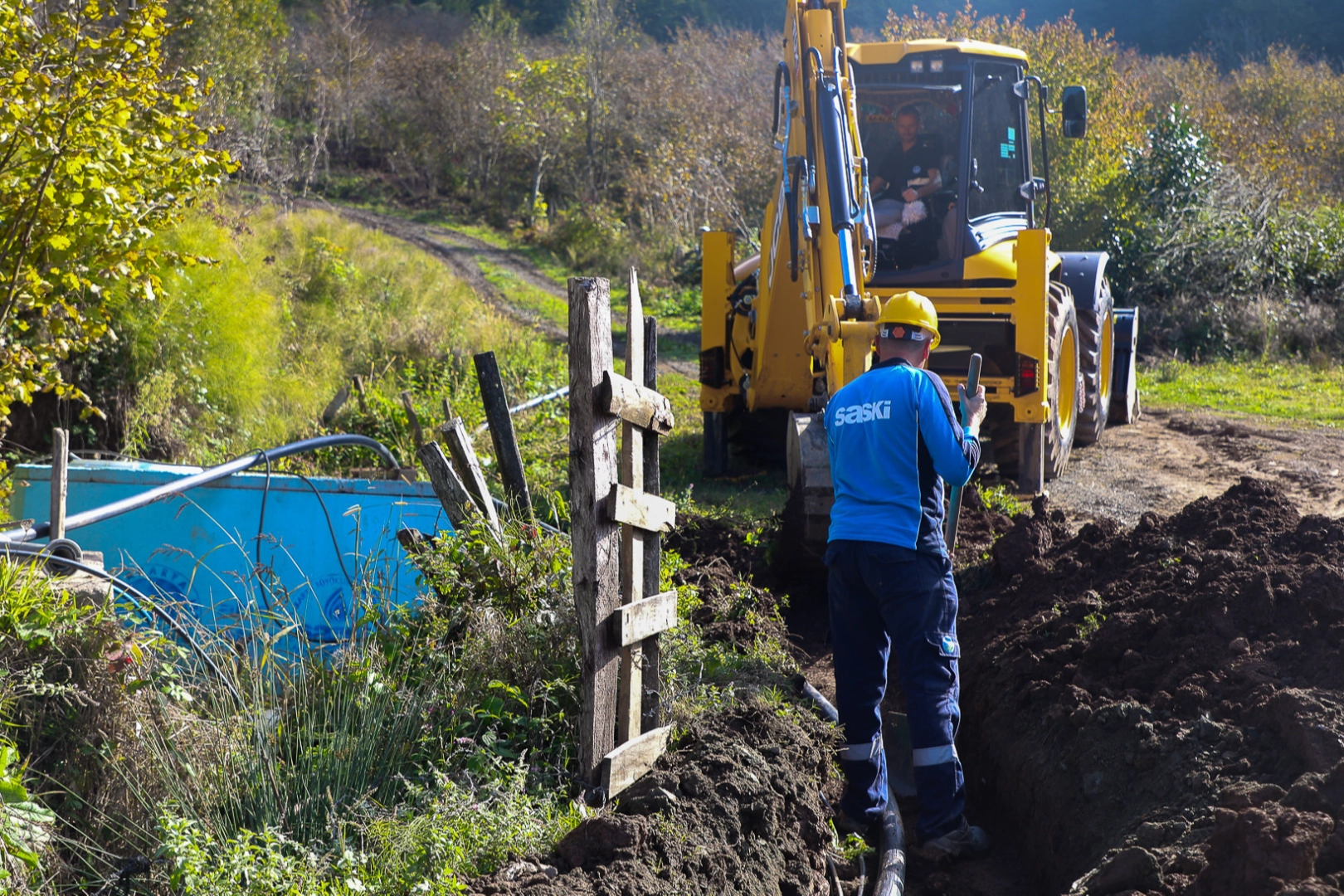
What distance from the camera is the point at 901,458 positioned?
15.0 feet

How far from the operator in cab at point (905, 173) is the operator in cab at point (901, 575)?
4313 millimetres

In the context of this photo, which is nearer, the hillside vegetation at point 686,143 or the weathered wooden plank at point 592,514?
the weathered wooden plank at point 592,514

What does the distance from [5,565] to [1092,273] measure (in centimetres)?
941

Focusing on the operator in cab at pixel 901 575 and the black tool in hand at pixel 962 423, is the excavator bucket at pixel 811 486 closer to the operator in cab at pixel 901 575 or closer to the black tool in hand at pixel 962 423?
the black tool in hand at pixel 962 423

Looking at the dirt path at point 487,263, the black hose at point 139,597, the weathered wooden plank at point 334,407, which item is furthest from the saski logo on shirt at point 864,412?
the dirt path at point 487,263

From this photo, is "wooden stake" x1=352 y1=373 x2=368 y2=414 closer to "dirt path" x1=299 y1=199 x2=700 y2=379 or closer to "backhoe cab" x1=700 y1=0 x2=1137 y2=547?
"backhoe cab" x1=700 y1=0 x2=1137 y2=547

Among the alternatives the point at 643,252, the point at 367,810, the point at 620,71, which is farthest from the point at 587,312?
the point at 620,71

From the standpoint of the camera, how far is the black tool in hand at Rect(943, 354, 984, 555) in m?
5.07

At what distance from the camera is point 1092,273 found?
1053cm

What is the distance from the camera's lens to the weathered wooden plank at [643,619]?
13.2ft

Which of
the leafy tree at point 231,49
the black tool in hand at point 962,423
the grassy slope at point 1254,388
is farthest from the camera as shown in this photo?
the leafy tree at point 231,49

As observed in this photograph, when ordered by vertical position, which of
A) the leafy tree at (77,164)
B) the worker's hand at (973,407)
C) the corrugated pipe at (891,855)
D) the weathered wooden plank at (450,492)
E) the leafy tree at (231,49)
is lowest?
the corrugated pipe at (891,855)

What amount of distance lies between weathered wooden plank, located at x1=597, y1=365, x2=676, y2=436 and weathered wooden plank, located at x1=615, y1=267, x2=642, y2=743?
5 centimetres

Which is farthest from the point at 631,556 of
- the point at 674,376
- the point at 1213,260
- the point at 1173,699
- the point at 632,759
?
the point at 1213,260
